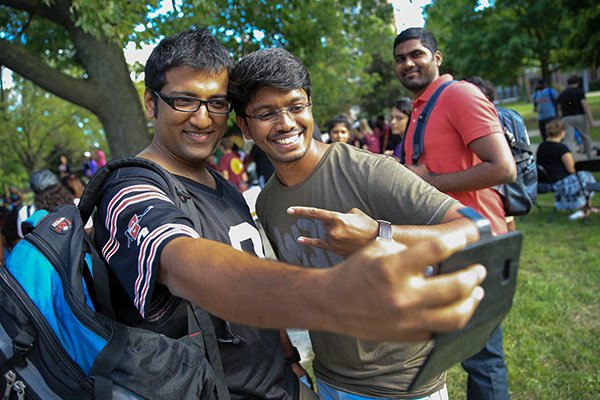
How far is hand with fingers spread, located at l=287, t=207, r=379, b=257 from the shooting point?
1.44 metres

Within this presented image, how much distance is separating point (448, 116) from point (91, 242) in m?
2.02

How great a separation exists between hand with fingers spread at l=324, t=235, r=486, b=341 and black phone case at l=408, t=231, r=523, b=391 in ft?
0.23

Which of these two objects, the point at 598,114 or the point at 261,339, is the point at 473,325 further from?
the point at 598,114

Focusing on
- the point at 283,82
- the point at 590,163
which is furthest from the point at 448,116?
the point at 590,163

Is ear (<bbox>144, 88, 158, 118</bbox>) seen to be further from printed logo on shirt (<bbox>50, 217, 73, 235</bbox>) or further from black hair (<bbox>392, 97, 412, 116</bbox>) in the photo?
black hair (<bbox>392, 97, 412, 116</bbox>)

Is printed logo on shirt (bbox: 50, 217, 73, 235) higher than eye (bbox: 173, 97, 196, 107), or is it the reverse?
eye (bbox: 173, 97, 196, 107)

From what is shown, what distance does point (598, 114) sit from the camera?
25.8 meters

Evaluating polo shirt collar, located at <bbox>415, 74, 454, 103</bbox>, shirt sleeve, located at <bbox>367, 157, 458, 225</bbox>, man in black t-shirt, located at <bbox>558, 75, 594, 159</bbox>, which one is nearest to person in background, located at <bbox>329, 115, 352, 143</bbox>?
polo shirt collar, located at <bbox>415, 74, 454, 103</bbox>

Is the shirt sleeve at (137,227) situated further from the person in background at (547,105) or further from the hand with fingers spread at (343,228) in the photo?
the person in background at (547,105)

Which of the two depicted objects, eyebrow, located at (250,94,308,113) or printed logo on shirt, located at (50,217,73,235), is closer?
printed logo on shirt, located at (50,217,73,235)

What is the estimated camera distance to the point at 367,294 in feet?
Result: 2.59

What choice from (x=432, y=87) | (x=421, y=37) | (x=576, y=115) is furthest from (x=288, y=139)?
(x=576, y=115)

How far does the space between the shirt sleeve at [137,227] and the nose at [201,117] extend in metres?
0.44

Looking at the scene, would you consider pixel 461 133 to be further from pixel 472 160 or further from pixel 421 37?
pixel 421 37
